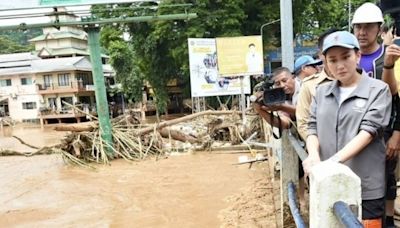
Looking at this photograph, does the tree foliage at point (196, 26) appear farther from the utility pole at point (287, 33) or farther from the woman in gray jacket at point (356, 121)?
the woman in gray jacket at point (356, 121)

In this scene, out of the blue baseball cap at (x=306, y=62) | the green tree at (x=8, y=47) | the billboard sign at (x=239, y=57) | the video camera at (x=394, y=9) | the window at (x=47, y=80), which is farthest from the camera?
the green tree at (x=8, y=47)

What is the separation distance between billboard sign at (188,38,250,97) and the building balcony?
22.9m

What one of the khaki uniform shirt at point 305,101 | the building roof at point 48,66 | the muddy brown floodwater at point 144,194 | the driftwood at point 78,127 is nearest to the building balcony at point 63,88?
the building roof at point 48,66

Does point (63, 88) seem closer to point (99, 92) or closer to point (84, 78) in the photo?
point (84, 78)

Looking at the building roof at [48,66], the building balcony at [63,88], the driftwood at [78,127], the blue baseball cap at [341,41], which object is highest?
the building roof at [48,66]

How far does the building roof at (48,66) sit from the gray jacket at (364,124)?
3345 cm

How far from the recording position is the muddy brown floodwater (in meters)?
5.87

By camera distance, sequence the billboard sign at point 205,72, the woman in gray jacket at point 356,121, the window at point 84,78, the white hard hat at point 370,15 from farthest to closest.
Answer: the window at point 84,78, the billboard sign at point 205,72, the white hard hat at point 370,15, the woman in gray jacket at point 356,121

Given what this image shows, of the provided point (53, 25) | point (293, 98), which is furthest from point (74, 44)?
point (293, 98)

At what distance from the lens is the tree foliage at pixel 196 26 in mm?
18672

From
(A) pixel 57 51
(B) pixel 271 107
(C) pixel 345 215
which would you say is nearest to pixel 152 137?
(B) pixel 271 107

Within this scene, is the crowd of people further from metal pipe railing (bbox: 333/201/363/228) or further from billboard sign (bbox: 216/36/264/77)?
billboard sign (bbox: 216/36/264/77)

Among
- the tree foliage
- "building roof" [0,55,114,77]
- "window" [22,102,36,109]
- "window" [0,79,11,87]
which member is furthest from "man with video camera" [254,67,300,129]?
"window" [0,79,11,87]

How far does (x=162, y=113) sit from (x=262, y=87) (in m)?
24.7
